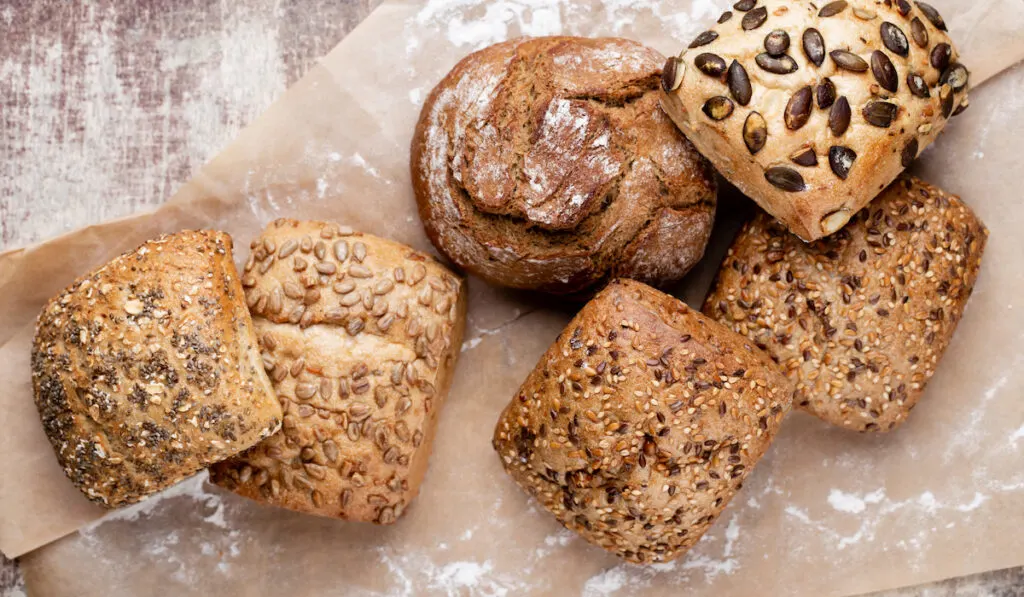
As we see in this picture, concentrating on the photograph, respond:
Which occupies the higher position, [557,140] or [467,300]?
[557,140]

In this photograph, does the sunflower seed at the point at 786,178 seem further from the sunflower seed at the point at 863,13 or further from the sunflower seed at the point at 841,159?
the sunflower seed at the point at 863,13

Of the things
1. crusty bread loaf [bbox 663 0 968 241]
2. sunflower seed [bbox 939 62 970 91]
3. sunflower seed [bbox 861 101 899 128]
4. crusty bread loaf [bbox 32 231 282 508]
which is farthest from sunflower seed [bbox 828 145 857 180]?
crusty bread loaf [bbox 32 231 282 508]

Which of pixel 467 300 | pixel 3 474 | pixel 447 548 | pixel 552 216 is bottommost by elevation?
pixel 447 548

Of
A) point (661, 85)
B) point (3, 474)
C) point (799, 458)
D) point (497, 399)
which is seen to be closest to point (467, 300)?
point (497, 399)

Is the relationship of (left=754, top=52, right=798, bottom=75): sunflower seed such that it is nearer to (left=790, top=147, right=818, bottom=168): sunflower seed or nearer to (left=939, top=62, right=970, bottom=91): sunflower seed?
(left=790, top=147, right=818, bottom=168): sunflower seed

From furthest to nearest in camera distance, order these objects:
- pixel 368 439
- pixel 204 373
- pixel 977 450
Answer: pixel 977 450 → pixel 368 439 → pixel 204 373

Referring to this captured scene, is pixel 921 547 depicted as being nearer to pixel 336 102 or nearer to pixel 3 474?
pixel 336 102

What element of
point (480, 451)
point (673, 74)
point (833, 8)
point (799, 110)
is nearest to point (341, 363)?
point (480, 451)
